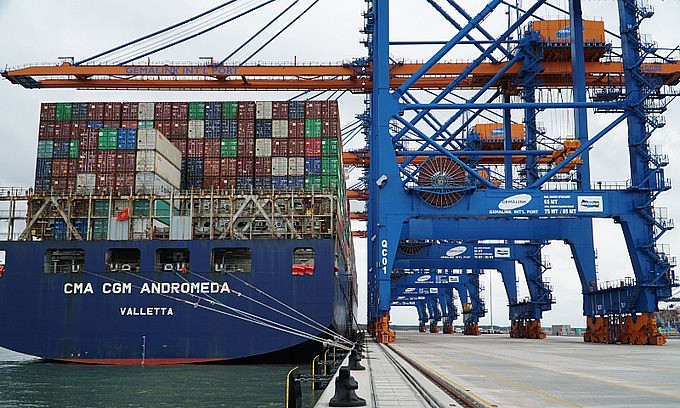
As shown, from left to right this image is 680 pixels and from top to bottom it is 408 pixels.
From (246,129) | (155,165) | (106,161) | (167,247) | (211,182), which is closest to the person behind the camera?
(167,247)

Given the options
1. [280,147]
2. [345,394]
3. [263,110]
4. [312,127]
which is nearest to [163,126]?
[263,110]

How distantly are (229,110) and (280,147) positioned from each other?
2795mm

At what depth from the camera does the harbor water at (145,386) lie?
13.1 m

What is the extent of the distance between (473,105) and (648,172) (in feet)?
26.9

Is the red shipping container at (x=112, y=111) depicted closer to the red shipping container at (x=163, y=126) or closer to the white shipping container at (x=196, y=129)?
the red shipping container at (x=163, y=126)

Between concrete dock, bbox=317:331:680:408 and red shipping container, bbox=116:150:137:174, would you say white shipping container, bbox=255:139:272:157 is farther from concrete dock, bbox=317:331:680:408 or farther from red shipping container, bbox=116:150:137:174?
concrete dock, bbox=317:331:680:408

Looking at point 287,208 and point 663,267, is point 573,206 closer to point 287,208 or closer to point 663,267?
point 663,267

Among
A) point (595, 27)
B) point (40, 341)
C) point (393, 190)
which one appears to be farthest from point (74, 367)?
point (595, 27)

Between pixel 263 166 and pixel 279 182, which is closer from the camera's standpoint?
pixel 279 182

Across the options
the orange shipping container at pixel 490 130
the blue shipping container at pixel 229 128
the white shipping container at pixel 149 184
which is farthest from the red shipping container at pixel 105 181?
the orange shipping container at pixel 490 130

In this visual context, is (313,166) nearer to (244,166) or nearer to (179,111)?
(244,166)

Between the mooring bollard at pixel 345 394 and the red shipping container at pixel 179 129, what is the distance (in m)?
21.0

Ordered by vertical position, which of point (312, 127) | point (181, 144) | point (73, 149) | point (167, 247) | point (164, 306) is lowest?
point (164, 306)

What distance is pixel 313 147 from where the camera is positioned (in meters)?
27.0
